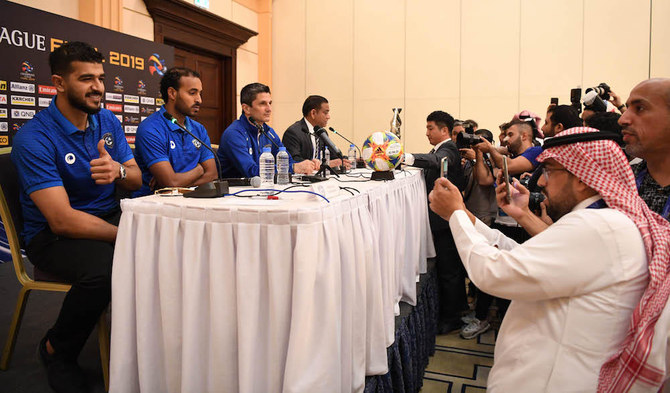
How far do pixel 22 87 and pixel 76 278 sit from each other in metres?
2.25

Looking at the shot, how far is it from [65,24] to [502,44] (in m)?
4.77

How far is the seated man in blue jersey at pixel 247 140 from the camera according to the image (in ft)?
9.11

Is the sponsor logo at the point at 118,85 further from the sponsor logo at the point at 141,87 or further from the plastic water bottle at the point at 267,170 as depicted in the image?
the plastic water bottle at the point at 267,170

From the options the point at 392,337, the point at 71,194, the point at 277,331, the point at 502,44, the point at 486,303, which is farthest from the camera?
the point at 502,44

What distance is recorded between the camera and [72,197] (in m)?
1.94

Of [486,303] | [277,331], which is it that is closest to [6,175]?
[277,331]

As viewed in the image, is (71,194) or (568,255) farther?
(71,194)

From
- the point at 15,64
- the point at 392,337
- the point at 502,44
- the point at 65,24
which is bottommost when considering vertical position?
the point at 392,337

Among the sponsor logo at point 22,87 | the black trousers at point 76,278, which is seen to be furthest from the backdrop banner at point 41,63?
the black trousers at point 76,278

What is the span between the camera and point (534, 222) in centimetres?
156

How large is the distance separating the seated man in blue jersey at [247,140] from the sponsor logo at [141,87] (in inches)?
71.5

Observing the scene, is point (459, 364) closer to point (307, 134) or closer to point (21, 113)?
point (307, 134)

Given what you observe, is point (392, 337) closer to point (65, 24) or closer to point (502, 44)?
point (65, 24)

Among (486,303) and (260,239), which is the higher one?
(260,239)
